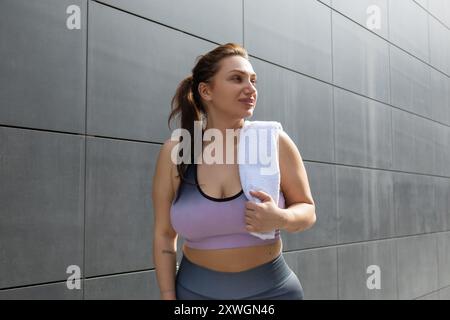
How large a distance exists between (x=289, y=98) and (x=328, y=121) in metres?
0.93

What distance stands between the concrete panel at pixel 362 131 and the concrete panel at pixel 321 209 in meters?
0.42

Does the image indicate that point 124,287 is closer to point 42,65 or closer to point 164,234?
point 164,234

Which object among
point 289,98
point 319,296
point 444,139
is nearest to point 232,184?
point 289,98

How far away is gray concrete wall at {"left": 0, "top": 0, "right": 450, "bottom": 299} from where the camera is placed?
3256 mm

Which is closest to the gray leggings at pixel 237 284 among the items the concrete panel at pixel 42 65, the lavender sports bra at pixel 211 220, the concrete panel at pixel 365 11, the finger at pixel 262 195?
the lavender sports bra at pixel 211 220

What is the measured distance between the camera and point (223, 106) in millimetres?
2645

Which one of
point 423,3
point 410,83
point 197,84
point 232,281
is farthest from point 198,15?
point 423,3

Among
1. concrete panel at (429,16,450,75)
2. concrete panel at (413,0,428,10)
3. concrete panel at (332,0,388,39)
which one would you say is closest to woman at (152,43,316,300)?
concrete panel at (332,0,388,39)

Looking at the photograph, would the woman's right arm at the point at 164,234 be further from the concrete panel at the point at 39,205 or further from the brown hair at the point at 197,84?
the concrete panel at the point at 39,205

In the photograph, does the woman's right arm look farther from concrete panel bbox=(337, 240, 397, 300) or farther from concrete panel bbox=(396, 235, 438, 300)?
concrete panel bbox=(396, 235, 438, 300)

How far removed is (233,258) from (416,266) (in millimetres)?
7106

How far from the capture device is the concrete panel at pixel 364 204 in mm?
6727

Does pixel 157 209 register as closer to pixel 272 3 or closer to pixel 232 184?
pixel 232 184

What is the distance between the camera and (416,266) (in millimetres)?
8844
